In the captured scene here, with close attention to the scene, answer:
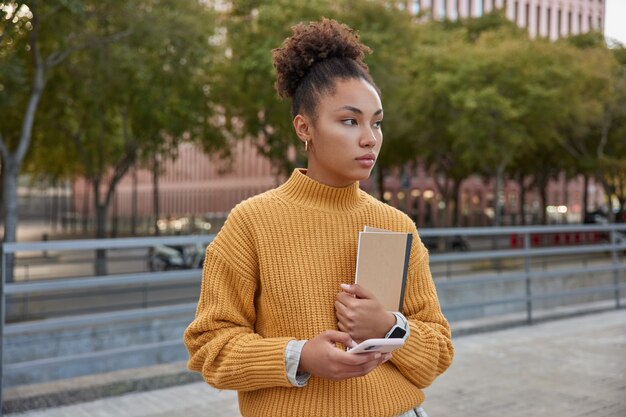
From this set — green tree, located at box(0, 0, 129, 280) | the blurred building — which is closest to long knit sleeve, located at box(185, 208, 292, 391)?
green tree, located at box(0, 0, 129, 280)

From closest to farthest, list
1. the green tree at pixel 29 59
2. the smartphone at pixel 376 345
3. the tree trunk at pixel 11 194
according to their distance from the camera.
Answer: the smartphone at pixel 376 345, the green tree at pixel 29 59, the tree trunk at pixel 11 194

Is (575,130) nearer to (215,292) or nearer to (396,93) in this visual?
(396,93)

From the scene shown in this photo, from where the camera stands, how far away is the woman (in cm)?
188

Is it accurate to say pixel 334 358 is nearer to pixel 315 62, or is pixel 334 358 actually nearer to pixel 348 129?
pixel 348 129

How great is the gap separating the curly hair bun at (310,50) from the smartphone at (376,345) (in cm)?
80

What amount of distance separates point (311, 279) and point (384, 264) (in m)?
0.21

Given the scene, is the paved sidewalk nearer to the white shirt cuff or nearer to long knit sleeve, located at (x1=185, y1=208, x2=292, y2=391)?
long knit sleeve, located at (x1=185, y1=208, x2=292, y2=391)

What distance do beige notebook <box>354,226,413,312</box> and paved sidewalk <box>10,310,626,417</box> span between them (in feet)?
12.0

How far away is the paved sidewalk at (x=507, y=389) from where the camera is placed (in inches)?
208

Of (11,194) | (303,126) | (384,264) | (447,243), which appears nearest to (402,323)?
(384,264)

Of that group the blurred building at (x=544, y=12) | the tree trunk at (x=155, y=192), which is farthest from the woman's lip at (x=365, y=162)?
the blurred building at (x=544, y=12)

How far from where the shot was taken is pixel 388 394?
77.7 inches

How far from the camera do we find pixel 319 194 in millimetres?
2018

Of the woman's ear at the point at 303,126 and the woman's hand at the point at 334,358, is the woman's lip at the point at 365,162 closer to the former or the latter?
the woman's ear at the point at 303,126
